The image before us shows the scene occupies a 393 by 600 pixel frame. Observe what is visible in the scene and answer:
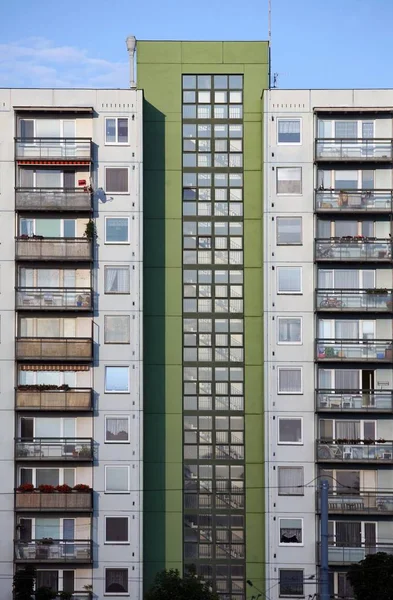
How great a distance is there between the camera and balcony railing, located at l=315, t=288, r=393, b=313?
60.3 meters

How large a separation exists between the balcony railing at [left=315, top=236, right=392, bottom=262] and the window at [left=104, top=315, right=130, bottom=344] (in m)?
11.2

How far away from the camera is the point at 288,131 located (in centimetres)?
6141

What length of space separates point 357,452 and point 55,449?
53.8 ft

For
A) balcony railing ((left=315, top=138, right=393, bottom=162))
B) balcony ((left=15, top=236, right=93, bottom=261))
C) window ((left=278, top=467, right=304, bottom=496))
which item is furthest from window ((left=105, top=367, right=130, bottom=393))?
balcony railing ((left=315, top=138, right=393, bottom=162))

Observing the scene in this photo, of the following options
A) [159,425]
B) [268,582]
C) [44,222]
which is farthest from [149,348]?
[268,582]

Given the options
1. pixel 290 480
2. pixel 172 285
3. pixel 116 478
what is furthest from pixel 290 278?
pixel 116 478

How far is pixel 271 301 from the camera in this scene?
6075cm

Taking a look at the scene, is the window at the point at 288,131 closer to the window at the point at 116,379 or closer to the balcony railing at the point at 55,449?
the window at the point at 116,379

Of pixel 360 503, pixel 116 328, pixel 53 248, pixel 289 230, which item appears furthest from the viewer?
pixel 289 230

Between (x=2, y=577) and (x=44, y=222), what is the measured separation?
63.8 feet

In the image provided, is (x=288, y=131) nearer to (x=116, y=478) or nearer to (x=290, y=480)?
(x=290, y=480)

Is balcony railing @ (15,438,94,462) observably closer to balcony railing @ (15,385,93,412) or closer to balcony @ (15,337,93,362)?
balcony railing @ (15,385,93,412)

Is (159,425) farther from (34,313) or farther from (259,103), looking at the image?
(259,103)

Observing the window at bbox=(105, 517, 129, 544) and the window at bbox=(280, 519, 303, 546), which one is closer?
the window at bbox=(105, 517, 129, 544)
